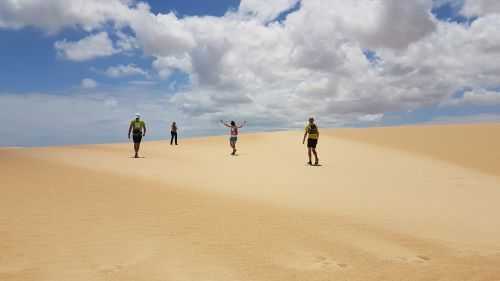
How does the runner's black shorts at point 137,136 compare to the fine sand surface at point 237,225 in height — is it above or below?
above

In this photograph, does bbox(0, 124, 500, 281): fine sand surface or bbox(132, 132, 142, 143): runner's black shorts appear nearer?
bbox(0, 124, 500, 281): fine sand surface

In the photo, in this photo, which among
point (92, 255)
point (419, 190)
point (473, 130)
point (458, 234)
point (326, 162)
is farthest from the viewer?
point (473, 130)

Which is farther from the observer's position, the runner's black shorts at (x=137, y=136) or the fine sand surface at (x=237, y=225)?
the runner's black shorts at (x=137, y=136)

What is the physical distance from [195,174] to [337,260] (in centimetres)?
862

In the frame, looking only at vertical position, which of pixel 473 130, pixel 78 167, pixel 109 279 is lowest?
pixel 109 279

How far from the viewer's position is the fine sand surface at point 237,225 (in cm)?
497

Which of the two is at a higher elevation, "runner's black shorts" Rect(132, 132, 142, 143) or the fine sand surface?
"runner's black shorts" Rect(132, 132, 142, 143)

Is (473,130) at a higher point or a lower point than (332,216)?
higher

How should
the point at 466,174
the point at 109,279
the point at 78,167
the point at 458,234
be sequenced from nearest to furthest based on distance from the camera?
the point at 109,279 → the point at 458,234 → the point at 78,167 → the point at 466,174

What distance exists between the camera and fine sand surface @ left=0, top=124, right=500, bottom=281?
196 inches

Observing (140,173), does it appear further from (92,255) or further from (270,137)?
(270,137)

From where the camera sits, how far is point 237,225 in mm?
6867

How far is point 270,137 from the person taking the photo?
33844mm

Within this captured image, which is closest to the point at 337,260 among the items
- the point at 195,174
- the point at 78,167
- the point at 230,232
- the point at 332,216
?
the point at 230,232
